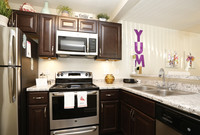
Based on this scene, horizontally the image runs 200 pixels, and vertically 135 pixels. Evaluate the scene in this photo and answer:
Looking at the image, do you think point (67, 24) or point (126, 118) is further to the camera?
point (67, 24)

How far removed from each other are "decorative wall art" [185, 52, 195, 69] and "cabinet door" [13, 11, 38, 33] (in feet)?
12.7

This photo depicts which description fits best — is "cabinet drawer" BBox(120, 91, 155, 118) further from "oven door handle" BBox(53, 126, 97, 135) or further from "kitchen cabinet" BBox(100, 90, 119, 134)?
"oven door handle" BBox(53, 126, 97, 135)

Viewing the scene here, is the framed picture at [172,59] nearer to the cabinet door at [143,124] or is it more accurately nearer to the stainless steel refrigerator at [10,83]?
the cabinet door at [143,124]

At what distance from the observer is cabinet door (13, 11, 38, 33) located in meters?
1.63

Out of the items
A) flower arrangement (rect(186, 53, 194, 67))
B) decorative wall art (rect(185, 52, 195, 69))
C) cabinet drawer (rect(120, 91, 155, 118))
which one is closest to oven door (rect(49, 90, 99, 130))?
cabinet drawer (rect(120, 91, 155, 118))

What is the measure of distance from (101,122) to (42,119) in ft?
3.13

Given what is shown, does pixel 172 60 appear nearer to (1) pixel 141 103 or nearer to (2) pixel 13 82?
(1) pixel 141 103

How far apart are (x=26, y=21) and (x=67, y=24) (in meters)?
0.71

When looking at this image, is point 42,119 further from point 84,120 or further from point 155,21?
point 155,21

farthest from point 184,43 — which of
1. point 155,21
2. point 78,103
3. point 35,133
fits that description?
point 35,133

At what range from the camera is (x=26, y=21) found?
1.66 metres

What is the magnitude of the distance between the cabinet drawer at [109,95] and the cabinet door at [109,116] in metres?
0.07

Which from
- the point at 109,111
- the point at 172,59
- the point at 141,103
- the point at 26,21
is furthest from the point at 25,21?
the point at 172,59

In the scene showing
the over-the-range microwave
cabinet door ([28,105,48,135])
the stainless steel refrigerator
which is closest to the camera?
the stainless steel refrigerator
